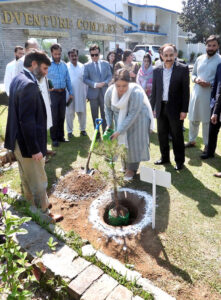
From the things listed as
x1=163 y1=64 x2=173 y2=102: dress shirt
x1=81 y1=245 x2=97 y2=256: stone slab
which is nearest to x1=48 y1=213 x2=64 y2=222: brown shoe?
x1=81 y1=245 x2=97 y2=256: stone slab

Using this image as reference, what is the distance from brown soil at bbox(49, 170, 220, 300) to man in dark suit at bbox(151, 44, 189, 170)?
136 cm

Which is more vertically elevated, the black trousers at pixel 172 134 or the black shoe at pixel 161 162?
the black trousers at pixel 172 134

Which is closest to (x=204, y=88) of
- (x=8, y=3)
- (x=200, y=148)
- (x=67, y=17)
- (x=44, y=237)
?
(x=200, y=148)

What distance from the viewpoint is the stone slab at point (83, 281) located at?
6.16ft

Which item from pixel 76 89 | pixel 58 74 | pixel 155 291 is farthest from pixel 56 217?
pixel 76 89

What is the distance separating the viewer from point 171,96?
3738mm

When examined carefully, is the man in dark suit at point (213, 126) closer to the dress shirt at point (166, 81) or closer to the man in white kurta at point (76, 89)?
the dress shirt at point (166, 81)

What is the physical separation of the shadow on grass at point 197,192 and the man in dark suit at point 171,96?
267 millimetres

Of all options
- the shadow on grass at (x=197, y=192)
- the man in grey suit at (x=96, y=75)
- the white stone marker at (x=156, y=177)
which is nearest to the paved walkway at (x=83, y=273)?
the white stone marker at (x=156, y=177)

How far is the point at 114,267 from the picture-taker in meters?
2.11

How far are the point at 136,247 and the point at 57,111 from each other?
3527 mm

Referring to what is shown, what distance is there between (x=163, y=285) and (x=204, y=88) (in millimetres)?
3477

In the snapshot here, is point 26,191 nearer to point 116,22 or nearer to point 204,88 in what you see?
point 204,88

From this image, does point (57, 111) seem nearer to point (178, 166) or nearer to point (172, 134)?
point (172, 134)
